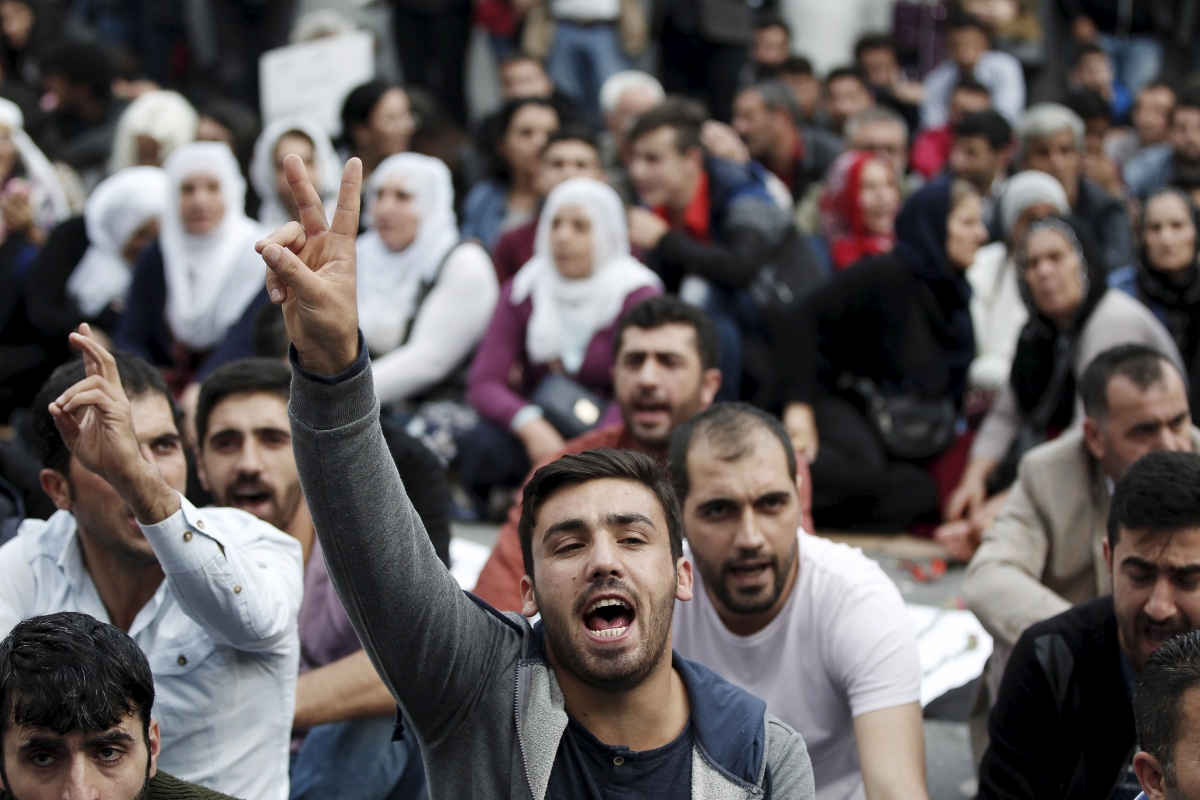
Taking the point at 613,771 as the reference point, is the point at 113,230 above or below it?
below

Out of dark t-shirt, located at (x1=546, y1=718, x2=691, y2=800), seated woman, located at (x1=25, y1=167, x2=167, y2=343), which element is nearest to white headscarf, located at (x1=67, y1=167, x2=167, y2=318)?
seated woman, located at (x1=25, y1=167, x2=167, y2=343)

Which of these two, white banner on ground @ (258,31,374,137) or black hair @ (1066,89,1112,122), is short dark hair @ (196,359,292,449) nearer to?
white banner on ground @ (258,31,374,137)

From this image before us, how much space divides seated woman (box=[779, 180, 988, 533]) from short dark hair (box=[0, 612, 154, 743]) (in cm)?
355

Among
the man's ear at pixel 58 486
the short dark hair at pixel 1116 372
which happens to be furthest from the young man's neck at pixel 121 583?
the short dark hair at pixel 1116 372

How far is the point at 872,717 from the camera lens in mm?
3107

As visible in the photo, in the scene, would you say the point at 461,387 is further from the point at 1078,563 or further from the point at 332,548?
the point at 332,548

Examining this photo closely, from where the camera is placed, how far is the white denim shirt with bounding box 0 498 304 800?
8.63 feet

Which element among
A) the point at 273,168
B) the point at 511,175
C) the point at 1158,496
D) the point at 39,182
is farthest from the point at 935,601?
the point at 39,182

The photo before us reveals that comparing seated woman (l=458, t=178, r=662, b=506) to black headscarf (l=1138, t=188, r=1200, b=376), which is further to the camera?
seated woman (l=458, t=178, r=662, b=506)

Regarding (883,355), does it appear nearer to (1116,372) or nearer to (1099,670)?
(1116,372)

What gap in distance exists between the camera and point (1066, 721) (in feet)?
10.2

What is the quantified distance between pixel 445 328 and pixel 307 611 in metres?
2.62

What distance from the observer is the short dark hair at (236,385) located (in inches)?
137

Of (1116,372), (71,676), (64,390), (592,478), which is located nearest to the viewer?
(71,676)
